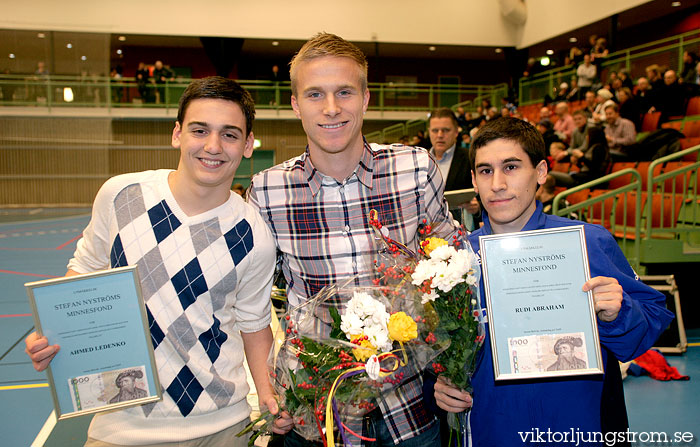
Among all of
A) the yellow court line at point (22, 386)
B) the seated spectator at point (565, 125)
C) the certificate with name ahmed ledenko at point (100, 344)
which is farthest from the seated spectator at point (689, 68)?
the certificate with name ahmed ledenko at point (100, 344)

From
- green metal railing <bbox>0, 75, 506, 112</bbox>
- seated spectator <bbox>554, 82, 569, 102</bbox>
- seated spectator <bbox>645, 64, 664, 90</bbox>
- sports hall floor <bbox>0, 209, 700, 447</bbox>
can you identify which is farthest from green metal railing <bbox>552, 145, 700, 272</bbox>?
green metal railing <bbox>0, 75, 506, 112</bbox>

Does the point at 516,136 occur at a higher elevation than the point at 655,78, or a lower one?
lower

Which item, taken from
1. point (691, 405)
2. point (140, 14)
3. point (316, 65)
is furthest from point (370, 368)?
point (140, 14)

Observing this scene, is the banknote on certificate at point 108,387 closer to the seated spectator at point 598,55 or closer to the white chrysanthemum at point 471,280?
the white chrysanthemum at point 471,280

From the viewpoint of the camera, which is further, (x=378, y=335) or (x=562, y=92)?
(x=562, y=92)

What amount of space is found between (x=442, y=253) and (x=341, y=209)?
2.08 ft

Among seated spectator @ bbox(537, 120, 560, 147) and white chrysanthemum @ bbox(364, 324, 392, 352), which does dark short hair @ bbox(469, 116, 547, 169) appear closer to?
white chrysanthemum @ bbox(364, 324, 392, 352)

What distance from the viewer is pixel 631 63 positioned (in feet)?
49.9

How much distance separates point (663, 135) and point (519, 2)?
50.8ft

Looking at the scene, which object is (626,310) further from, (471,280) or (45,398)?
(45,398)

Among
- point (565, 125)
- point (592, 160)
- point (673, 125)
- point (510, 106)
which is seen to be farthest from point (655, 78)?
point (510, 106)

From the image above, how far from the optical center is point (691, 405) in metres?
4.22

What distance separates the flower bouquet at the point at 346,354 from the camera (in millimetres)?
1552

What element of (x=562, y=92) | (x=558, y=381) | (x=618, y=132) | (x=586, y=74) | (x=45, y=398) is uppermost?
(x=586, y=74)
